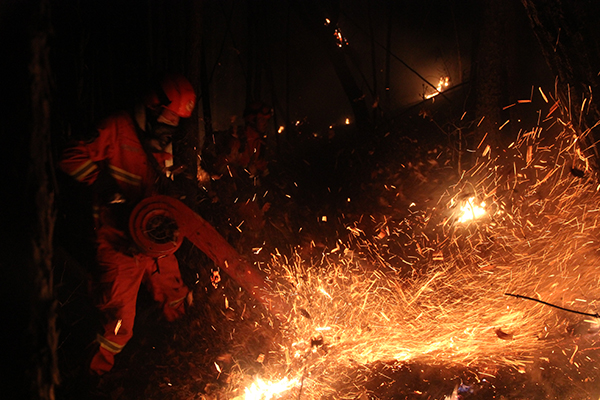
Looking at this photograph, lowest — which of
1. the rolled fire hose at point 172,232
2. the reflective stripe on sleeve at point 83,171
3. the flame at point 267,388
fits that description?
the flame at point 267,388

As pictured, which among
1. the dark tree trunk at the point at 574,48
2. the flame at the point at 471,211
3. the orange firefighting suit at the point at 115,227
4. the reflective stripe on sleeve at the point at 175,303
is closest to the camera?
the dark tree trunk at the point at 574,48

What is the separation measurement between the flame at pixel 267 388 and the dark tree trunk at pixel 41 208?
1.80 m

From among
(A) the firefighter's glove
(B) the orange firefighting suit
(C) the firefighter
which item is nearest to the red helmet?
(C) the firefighter

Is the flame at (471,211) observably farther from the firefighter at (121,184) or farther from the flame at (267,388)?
the firefighter at (121,184)

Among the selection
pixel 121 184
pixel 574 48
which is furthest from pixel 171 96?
pixel 574 48

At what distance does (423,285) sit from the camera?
4094mm

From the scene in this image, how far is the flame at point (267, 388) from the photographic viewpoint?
2.94 m

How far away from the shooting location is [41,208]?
143 cm

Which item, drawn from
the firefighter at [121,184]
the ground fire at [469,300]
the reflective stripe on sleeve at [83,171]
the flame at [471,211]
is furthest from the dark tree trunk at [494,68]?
the reflective stripe on sleeve at [83,171]

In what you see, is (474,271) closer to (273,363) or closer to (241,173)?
(273,363)

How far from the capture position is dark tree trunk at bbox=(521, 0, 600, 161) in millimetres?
2156

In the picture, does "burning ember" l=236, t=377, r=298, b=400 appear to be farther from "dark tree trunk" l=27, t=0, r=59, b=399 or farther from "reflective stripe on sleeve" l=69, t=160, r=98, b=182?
"reflective stripe on sleeve" l=69, t=160, r=98, b=182

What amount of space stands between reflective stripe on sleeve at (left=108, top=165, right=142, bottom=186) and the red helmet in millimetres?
671

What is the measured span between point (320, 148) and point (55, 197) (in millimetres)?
7345
